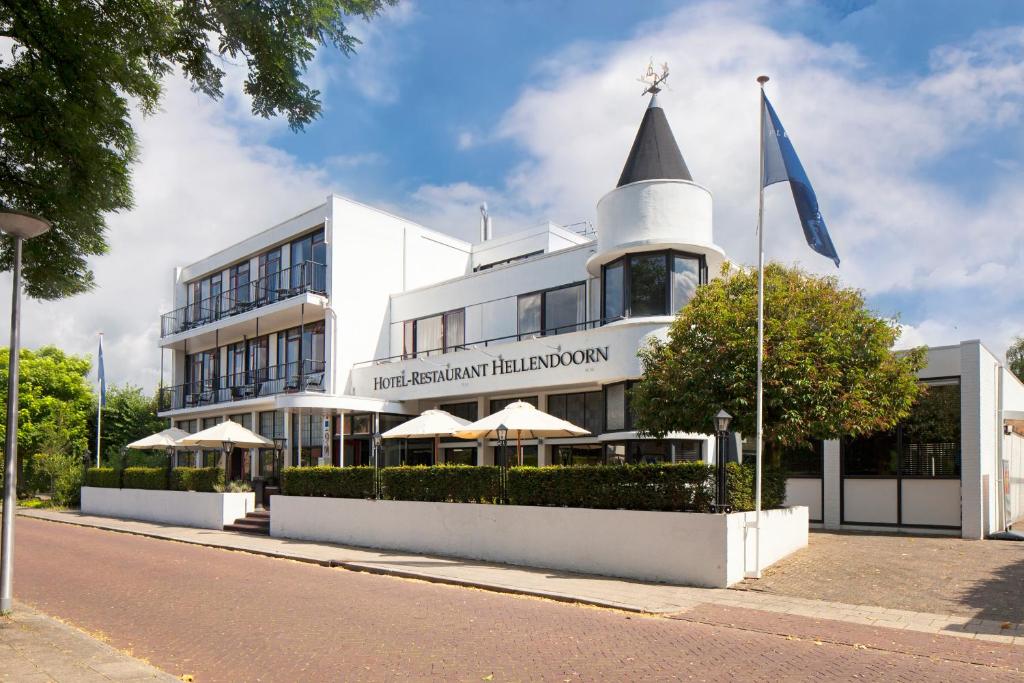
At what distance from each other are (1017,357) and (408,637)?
48.1m

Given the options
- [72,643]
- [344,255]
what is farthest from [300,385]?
[72,643]

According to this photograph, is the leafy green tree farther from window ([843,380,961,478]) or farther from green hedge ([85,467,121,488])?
window ([843,380,961,478])

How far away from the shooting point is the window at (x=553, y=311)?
73.6ft

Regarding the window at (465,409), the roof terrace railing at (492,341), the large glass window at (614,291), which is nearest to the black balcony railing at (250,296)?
the roof terrace railing at (492,341)

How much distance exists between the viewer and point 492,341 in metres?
24.2

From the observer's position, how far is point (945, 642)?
367 inches

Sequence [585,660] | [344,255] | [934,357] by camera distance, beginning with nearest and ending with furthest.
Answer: [585,660], [934,357], [344,255]

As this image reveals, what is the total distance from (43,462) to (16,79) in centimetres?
3475

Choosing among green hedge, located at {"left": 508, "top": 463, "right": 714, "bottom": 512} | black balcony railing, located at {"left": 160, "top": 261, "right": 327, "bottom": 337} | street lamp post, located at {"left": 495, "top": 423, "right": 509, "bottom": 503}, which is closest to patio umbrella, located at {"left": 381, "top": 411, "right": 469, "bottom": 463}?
street lamp post, located at {"left": 495, "top": 423, "right": 509, "bottom": 503}

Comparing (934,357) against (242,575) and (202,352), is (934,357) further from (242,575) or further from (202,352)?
(202,352)

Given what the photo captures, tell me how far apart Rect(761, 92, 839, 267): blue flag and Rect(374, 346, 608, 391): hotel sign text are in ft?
23.1

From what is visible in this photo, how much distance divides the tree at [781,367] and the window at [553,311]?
570 cm

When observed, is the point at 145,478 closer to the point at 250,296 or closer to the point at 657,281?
the point at 250,296

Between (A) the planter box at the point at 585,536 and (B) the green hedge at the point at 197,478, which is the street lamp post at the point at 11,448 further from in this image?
(B) the green hedge at the point at 197,478
